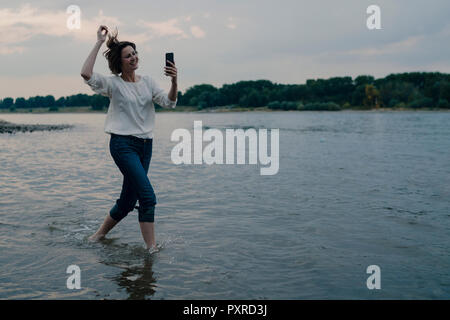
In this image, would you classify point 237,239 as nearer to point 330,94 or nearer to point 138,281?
point 138,281

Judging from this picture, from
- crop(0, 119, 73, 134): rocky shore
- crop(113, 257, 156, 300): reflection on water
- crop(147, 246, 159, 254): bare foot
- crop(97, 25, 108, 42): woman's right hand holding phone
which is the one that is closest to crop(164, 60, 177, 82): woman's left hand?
crop(97, 25, 108, 42): woman's right hand holding phone

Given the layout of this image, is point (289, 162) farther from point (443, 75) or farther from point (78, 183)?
point (443, 75)

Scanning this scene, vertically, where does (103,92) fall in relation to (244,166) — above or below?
above

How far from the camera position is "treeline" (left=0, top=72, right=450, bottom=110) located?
128 meters

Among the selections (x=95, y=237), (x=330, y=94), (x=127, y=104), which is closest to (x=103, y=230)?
(x=95, y=237)

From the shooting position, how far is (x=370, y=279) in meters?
4.45

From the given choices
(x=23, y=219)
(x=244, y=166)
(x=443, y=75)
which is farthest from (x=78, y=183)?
(x=443, y=75)

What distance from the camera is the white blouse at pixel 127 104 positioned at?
4.90 metres

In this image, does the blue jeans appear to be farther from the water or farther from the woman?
the water

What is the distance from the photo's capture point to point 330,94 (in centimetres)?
15875

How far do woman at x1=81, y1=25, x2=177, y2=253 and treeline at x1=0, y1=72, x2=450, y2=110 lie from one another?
12621 cm
